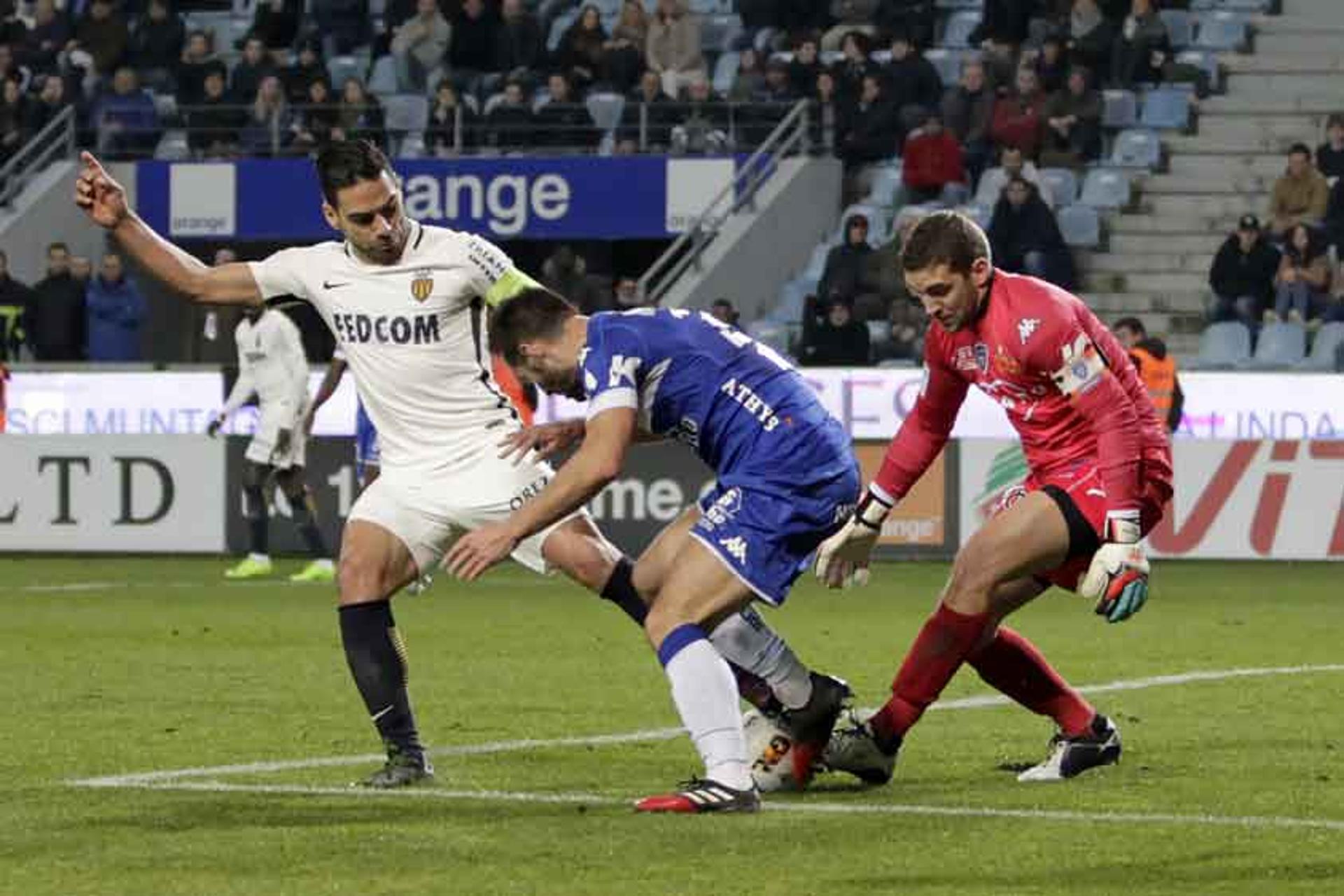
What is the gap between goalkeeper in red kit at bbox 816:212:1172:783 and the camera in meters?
9.43

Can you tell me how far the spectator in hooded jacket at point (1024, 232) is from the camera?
1062 inches

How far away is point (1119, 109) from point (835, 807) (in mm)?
21039

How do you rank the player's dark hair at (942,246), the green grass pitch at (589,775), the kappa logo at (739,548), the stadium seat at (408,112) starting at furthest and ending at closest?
the stadium seat at (408,112), the player's dark hair at (942,246), the kappa logo at (739,548), the green grass pitch at (589,775)

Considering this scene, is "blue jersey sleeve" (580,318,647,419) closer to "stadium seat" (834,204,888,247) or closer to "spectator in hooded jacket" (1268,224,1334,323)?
"spectator in hooded jacket" (1268,224,1334,323)

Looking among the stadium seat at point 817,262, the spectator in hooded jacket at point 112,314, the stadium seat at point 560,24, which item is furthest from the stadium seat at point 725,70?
the spectator in hooded jacket at point 112,314

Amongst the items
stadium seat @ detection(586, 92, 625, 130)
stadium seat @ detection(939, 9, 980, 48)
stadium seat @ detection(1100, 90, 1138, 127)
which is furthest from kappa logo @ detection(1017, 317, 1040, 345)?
stadium seat @ detection(586, 92, 625, 130)

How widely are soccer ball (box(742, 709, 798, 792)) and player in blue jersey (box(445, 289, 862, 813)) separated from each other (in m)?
0.60

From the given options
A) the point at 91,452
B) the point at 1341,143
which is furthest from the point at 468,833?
the point at 1341,143

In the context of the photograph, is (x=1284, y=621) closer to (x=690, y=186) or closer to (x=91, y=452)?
(x=91, y=452)

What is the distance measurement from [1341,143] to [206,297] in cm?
1862

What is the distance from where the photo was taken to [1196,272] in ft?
94.2

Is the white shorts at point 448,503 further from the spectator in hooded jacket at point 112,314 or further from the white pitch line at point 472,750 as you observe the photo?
the spectator in hooded jacket at point 112,314

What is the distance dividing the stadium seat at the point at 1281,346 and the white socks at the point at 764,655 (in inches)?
664

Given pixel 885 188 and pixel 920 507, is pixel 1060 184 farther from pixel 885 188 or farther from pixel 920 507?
pixel 920 507
